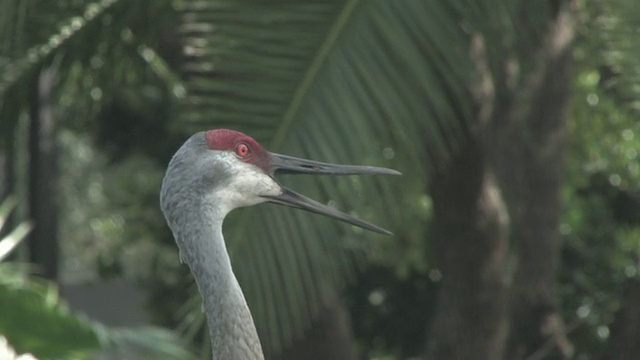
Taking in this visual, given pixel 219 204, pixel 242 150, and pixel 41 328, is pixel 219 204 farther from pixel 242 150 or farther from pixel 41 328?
pixel 41 328

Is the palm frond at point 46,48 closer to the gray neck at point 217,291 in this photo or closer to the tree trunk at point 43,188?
the tree trunk at point 43,188

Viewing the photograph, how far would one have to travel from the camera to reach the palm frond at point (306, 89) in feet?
19.9

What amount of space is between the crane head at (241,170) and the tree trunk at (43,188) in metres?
3.96

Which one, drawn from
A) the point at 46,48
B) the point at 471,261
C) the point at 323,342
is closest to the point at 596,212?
the point at 471,261

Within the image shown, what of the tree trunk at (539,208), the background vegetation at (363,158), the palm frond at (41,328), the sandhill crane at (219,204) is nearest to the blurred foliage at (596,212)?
the background vegetation at (363,158)

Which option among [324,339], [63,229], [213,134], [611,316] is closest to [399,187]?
[324,339]

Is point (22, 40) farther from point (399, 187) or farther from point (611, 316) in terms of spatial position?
point (611, 316)

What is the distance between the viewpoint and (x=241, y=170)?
4492 mm

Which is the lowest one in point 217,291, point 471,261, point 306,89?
point 471,261

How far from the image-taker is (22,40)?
6906 mm

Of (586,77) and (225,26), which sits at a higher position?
(225,26)

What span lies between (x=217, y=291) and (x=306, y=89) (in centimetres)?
202

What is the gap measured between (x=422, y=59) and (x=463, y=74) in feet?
1.03

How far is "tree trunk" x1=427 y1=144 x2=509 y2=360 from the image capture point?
8953mm
